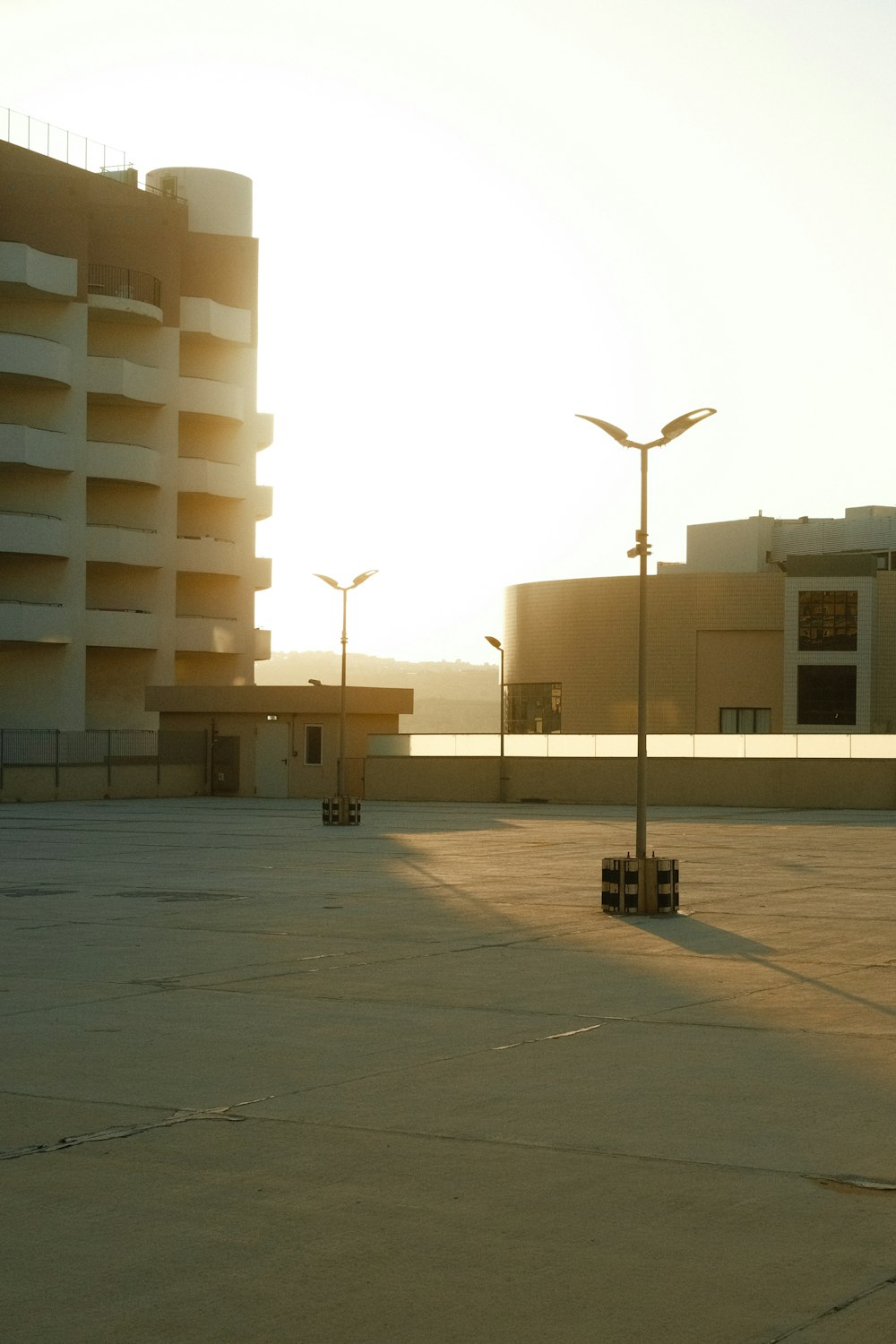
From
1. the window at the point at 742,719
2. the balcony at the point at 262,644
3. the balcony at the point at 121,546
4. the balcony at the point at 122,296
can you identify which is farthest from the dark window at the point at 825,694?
the balcony at the point at 122,296

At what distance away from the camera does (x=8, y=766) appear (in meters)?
53.4

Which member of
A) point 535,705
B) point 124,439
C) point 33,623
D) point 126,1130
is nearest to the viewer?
point 126,1130

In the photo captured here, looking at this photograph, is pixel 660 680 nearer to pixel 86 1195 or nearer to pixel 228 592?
pixel 228 592

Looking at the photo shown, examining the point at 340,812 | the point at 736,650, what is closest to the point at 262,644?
the point at 736,650

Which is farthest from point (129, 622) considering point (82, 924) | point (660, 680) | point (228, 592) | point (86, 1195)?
point (86, 1195)

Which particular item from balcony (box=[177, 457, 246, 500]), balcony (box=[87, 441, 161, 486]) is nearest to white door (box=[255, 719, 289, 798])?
balcony (box=[87, 441, 161, 486])

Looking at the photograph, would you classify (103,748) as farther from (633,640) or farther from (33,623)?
(633,640)

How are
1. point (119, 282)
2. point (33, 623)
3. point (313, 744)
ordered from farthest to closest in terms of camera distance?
point (119, 282), point (33, 623), point (313, 744)

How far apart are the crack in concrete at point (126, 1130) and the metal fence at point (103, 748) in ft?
155

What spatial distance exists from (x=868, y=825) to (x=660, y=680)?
51.7 m

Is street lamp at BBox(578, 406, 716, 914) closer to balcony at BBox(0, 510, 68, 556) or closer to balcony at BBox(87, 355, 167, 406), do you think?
balcony at BBox(0, 510, 68, 556)

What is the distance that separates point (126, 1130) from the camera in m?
8.16

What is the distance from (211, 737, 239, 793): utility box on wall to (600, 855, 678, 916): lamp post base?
40.3 m

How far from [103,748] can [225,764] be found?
440cm
